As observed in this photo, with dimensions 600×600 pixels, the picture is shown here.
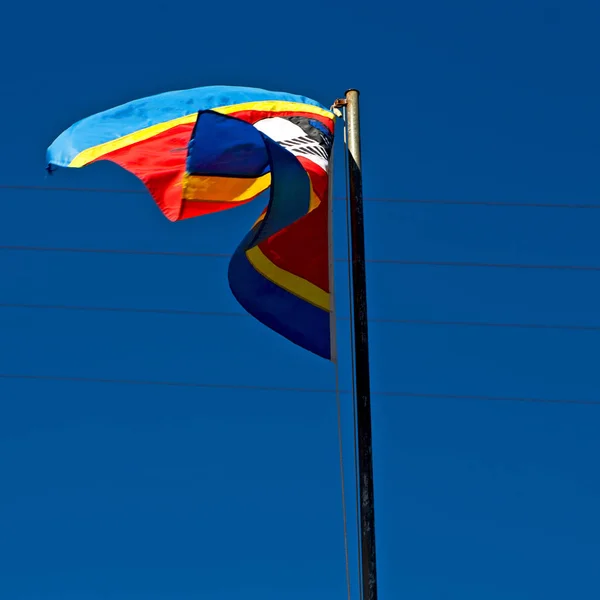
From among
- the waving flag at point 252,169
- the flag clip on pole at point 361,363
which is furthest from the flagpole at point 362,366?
the waving flag at point 252,169

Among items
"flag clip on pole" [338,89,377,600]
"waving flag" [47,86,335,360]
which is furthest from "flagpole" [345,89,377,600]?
"waving flag" [47,86,335,360]

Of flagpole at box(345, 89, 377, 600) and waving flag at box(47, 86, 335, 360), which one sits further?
waving flag at box(47, 86, 335, 360)

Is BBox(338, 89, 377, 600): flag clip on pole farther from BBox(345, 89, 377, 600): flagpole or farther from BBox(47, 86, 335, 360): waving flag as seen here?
BBox(47, 86, 335, 360): waving flag

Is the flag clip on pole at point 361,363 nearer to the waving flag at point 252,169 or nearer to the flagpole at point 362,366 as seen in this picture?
the flagpole at point 362,366

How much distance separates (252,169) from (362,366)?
196 cm

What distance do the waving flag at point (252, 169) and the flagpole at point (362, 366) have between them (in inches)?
11.2

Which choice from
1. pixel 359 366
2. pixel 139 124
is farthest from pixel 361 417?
pixel 139 124

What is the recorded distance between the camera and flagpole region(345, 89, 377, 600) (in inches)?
334

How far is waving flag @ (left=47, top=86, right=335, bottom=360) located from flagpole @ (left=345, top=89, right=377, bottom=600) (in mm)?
Result: 285

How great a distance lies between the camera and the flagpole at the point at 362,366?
334 inches

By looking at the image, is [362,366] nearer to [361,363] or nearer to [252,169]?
[361,363]

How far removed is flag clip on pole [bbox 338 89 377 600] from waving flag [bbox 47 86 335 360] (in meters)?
0.28

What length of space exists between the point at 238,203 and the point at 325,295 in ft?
3.73

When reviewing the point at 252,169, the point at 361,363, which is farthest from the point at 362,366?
the point at 252,169
